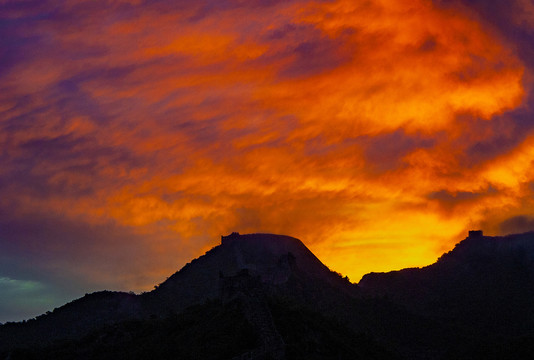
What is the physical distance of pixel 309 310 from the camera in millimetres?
92188


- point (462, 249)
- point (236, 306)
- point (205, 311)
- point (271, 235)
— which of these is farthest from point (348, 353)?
point (462, 249)

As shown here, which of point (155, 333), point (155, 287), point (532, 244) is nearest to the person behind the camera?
point (155, 333)

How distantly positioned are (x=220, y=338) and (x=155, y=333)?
17017mm

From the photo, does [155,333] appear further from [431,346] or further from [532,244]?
[532,244]

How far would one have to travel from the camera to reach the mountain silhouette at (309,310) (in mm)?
74062

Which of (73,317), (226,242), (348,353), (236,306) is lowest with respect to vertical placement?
(348,353)

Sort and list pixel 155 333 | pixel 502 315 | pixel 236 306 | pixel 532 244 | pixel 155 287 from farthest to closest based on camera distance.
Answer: pixel 532 244 → pixel 155 287 → pixel 502 315 → pixel 155 333 → pixel 236 306

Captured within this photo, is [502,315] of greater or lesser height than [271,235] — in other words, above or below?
below

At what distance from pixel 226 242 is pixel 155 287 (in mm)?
17201

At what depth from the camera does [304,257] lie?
15125 cm

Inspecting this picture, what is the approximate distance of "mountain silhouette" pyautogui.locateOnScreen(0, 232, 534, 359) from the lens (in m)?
74.1

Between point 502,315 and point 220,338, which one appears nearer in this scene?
point 220,338

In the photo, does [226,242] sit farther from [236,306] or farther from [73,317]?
[236,306]

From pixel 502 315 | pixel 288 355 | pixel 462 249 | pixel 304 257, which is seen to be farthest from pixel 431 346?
pixel 288 355
